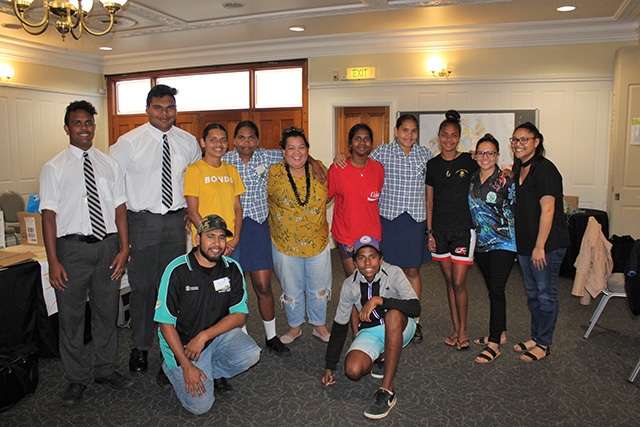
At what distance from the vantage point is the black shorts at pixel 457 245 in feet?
10.9

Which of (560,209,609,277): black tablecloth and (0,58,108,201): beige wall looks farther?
(0,58,108,201): beige wall

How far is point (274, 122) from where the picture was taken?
25.1 ft

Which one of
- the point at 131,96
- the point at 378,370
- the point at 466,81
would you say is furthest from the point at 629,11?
the point at 131,96

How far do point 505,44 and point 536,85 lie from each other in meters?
0.72

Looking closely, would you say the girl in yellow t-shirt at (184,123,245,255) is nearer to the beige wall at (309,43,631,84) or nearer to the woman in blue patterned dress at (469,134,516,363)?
the woman in blue patterned dress at (469,134,516,363)

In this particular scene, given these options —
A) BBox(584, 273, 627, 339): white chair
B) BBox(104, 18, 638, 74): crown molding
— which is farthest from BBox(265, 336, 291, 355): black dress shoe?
BBox(104, 18, 638, 74): crown molding

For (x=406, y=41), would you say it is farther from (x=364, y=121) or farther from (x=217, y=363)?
(x=217, y=363)

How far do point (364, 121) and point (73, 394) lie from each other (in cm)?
568

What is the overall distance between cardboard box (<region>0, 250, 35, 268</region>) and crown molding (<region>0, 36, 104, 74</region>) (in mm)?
5515

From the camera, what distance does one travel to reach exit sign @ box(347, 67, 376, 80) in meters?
6.94

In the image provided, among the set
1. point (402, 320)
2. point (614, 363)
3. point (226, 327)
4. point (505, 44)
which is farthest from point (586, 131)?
point (226, 327)

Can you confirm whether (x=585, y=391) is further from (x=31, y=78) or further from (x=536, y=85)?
(x=31, y=78)

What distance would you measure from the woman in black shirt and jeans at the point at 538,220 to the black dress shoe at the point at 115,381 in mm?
2757

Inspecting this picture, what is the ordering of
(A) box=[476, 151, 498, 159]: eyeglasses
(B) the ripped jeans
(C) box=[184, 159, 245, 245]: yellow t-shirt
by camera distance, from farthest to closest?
(B) the ripped jeans < (A) box=[476, 151, 498, 159]: eyeglasses < (C) box=[184, 159, 245, 245]: yellow t-shirt
